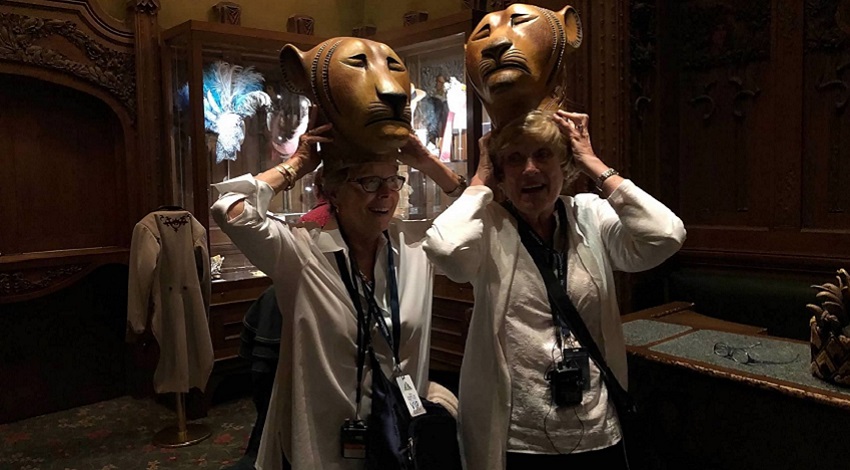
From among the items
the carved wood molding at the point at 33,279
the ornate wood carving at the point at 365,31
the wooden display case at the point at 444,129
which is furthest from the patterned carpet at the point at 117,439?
the ornate wood carving at the point at 365,31

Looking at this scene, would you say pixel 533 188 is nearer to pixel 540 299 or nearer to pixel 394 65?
pixel 540 299

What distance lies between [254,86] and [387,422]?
319 centimetres

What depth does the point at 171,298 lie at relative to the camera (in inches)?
132

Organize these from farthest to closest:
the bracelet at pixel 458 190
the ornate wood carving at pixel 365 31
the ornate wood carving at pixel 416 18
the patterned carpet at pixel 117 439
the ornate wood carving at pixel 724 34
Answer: the ornate wood carving at pixel 365 31
the ornate wood carving at pixel 416 18
the patterned carpet at pixel 117 439
the ornate wood carving at pixel 724 34
the bracelet at pixel 458 190

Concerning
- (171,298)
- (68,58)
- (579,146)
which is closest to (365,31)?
(68,58)

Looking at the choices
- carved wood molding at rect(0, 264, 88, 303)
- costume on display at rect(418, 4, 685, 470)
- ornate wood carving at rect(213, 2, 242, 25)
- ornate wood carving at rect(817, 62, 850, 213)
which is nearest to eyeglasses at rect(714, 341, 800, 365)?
costume on display at rect(418, 4, 685, 470)

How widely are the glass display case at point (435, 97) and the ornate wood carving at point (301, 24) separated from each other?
2.44 feet

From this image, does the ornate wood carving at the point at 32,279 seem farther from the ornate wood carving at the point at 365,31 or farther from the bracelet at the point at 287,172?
the bracelet at the point at 287,172

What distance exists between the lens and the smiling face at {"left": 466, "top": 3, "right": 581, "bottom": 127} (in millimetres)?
1500

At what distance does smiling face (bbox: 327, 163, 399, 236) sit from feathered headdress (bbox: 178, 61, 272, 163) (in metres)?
2.58

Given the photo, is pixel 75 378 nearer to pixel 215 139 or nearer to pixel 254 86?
pixel 215 139

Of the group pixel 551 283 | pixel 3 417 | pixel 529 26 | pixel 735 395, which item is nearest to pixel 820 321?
pixel 735 395

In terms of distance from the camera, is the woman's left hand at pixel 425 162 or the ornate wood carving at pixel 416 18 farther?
the ornate wood carving at pixel 416 18

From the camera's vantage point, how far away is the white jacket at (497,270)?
1457 millimetres
